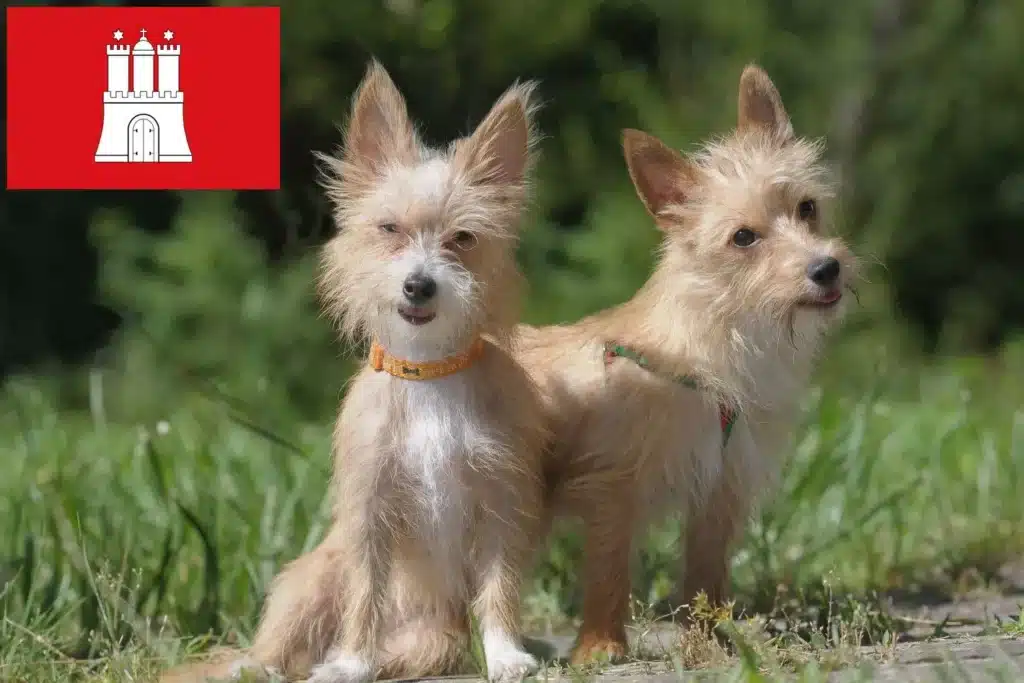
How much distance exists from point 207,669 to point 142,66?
10.1ft

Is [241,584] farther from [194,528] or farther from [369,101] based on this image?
[369,101]

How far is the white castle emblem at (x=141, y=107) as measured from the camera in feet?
19.1

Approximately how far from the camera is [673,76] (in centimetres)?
1024

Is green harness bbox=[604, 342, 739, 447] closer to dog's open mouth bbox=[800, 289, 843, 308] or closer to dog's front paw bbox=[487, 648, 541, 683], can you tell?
dog's open mouth bbox=[800, 289, 843, 308]

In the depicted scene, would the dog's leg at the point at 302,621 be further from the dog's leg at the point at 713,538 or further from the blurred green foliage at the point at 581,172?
the blurred green foliage at the point at 581,172

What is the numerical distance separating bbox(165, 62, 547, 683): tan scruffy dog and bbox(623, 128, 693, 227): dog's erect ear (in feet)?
1.51

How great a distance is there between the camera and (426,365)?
12.5ft

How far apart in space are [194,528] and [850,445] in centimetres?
297

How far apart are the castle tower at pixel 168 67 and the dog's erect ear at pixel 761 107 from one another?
8.97ft

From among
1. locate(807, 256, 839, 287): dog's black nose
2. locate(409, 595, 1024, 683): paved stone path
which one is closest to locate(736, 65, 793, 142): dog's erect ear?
locate(807, 256, 839, 287): dog's black nose

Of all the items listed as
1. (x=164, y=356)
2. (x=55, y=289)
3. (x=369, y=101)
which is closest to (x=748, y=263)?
(x=369, y=101)

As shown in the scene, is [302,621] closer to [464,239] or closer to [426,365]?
[426,365]

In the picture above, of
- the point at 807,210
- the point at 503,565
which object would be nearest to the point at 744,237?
the point at 807,210

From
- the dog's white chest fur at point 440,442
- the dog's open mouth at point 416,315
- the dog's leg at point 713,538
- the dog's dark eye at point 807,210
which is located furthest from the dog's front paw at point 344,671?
the dog's dark eye at point 807,210
